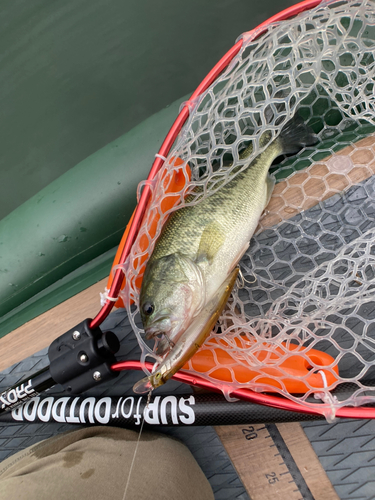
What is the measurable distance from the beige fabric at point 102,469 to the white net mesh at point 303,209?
48cm

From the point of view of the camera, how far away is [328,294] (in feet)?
4.43

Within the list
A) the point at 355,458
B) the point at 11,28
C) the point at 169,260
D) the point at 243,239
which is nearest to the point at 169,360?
the point at 169,260

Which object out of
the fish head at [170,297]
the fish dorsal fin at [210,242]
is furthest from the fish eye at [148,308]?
the fish dorsal fin at [210,242]

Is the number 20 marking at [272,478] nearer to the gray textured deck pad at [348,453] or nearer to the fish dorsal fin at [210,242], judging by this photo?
the gray textured deck pad at [348,453]

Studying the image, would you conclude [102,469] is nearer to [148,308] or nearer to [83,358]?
[83,358]

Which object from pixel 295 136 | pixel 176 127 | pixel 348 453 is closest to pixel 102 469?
pixel 348 453

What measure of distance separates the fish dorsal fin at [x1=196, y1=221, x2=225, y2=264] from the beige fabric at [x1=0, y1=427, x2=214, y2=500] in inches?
34.7

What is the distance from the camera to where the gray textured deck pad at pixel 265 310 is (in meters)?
1.39

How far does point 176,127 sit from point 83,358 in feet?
3.20

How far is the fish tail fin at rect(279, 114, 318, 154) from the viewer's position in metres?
1.50

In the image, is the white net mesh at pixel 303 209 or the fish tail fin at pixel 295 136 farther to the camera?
the fish tail fin at pixel 295 136

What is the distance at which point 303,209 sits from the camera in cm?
152

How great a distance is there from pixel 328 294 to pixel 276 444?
28.3 inches

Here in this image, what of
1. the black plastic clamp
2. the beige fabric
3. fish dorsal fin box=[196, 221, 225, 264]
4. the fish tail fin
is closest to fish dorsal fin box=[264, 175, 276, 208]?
the fish tail fin
